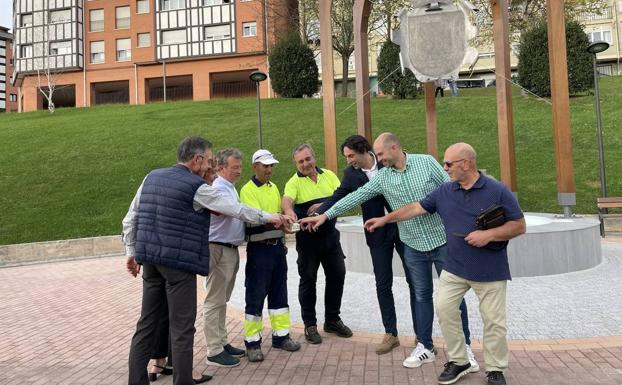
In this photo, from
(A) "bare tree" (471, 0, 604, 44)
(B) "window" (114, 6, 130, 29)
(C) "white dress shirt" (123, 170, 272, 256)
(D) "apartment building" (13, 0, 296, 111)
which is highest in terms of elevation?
(B) "window" (114, 6, 130, 29)

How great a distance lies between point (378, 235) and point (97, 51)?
45318mm

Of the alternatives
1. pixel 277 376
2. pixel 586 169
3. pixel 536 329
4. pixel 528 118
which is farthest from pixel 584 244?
pixel 528 118

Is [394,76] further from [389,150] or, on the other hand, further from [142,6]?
[142,6]

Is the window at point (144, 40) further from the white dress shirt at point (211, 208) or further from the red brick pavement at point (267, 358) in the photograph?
the white dress shirt at point (211, 208)

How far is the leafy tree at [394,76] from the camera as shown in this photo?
→ 26234mm

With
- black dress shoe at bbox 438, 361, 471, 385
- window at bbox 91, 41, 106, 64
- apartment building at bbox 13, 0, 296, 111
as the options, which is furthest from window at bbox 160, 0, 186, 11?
black dress shoe at bbox 438, 361, 471, 385

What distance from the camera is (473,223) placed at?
3.22 metres

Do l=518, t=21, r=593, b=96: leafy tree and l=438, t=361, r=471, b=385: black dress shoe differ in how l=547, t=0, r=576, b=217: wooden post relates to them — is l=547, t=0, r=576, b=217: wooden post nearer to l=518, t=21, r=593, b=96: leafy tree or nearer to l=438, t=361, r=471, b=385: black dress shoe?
l=438, t=361, r=471, b=385: black dress shoe

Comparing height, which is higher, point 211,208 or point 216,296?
point 211,208

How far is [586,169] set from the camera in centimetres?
1568

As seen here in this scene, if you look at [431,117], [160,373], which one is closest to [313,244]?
[160,373]

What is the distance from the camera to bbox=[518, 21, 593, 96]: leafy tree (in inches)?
964

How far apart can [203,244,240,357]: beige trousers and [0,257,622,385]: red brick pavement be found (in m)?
0.23

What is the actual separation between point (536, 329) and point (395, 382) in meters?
1.92
